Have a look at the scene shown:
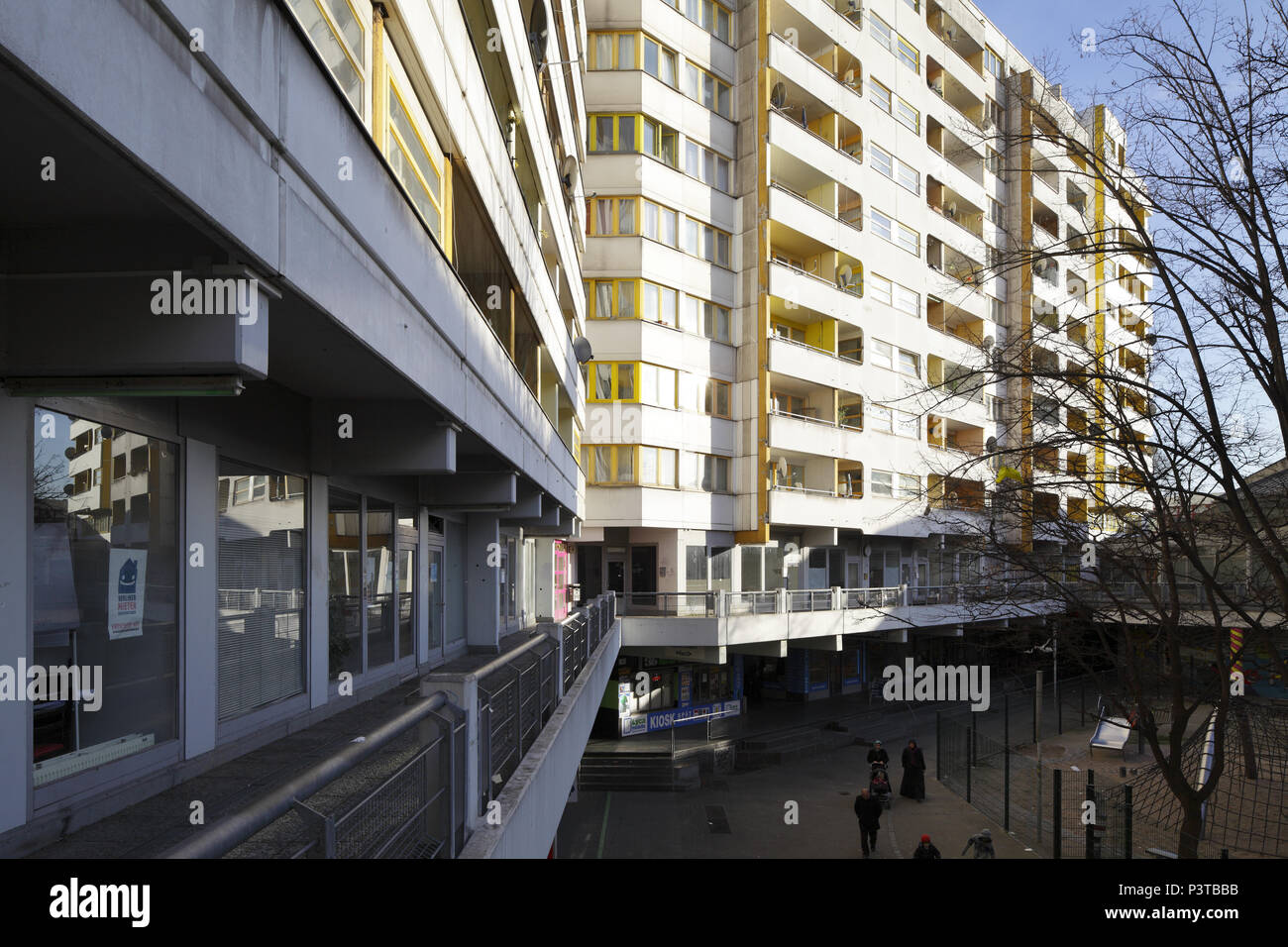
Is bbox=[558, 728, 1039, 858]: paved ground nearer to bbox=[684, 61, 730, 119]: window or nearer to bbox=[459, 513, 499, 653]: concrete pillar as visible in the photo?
bbox=[459, 513, 499, 653]: concrete pillar

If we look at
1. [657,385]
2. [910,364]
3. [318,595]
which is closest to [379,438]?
[318,595]

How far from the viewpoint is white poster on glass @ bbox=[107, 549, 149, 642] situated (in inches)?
213

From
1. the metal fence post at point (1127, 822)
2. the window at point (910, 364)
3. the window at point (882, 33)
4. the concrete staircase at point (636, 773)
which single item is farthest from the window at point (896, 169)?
the metal fence post at point (1127, 822)

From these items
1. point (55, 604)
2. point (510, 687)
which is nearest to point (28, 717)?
point (55, 604)

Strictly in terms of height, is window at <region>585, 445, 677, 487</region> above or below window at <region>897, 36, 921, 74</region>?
below

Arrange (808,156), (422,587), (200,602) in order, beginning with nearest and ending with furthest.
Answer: (200,602) → (422,587) → (808,156)

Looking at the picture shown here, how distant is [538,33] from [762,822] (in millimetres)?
18460

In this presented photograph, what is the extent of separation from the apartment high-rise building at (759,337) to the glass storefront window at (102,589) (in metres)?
20.6

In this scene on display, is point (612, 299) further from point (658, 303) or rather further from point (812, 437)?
point (812, 437)

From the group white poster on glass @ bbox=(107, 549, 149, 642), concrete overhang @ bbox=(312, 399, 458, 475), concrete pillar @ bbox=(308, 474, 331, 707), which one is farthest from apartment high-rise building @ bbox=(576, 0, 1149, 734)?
white poster on glass @ bbox=(107, 549, 149, 642)

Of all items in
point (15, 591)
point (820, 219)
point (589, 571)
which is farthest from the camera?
point (820, 219)

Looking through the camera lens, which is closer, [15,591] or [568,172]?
[15,591]

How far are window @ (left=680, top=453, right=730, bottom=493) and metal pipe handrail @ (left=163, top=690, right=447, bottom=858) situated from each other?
26794 millimetres

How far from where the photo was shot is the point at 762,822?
2194 cm
